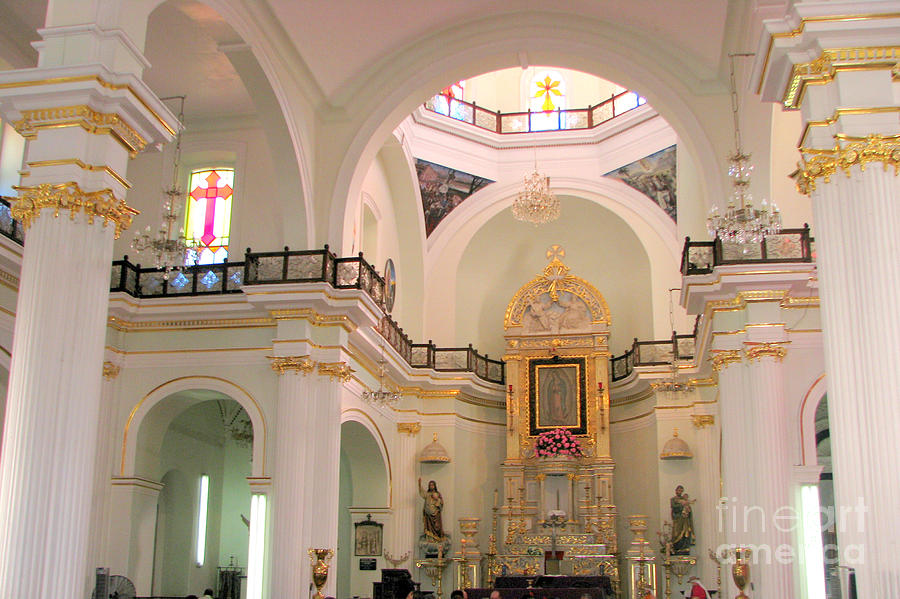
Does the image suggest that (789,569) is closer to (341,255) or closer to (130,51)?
(341,255)

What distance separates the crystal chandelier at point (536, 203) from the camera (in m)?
21.6

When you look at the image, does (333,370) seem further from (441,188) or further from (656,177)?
(656,177)

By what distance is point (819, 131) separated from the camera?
7809mm

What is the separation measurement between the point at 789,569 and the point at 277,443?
7.94 meters

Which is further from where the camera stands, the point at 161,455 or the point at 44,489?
the point at 161,455

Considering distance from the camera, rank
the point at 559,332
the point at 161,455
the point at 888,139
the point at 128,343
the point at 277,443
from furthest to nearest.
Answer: the point at 559,332
the point at 161,455
the point at 128,343
the point at 277,443
the point at 888,139

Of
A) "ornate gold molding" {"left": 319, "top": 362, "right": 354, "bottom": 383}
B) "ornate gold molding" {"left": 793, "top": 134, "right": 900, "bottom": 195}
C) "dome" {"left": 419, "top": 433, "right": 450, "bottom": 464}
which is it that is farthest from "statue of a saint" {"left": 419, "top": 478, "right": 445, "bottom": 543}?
"ornate gold molding" {"left": 793, "top": 134, "right": 900, "bottom": 195}


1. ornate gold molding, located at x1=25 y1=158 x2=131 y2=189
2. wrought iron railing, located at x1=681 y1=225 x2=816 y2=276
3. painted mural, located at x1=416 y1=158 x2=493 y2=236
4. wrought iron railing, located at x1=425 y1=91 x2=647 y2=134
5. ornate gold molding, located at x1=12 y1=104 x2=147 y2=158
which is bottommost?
ornate gold molding, located at x1=25 y1=158 x2=131 y2=189

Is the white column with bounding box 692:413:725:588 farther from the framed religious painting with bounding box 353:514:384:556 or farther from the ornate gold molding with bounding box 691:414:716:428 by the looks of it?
the framed religious painting with bounding box 353:514:384:556

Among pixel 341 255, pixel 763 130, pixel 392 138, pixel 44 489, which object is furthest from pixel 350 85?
pixel 44 489

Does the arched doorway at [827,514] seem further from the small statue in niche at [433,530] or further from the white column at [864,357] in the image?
the small statue in niche at [433,530]

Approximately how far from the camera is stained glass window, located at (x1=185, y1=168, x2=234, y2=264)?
1814cm


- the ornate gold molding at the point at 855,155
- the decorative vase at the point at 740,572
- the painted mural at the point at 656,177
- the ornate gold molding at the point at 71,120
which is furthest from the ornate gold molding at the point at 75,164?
the painted mural at the point at 656,177

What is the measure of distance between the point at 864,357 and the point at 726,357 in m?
7.36
